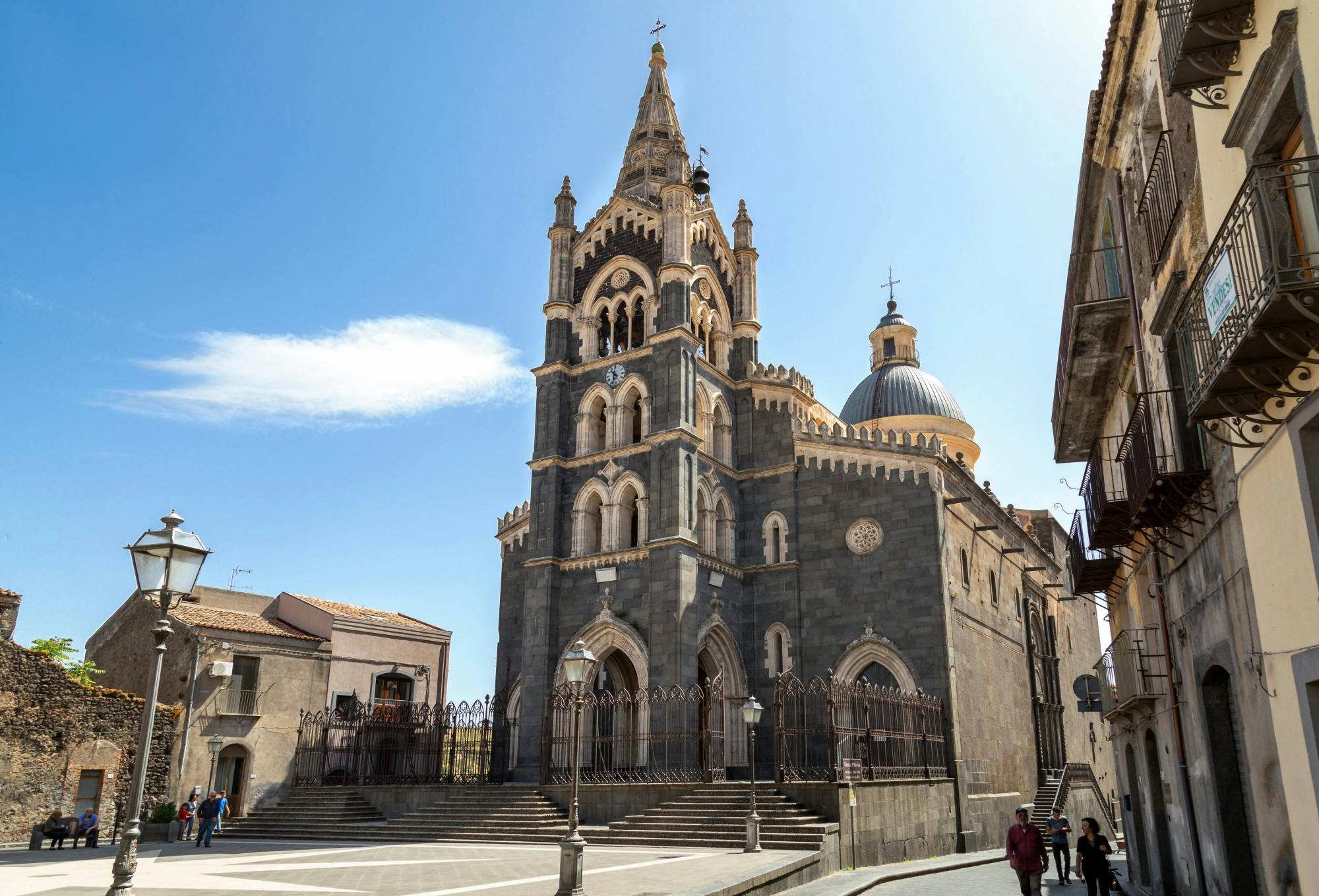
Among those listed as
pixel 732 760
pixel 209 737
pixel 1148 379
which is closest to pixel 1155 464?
pixel 1148 379

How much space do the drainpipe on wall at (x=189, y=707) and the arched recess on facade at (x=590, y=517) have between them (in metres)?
12.1

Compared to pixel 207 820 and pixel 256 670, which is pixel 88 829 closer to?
pixel 207 820

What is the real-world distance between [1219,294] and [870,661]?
22.2 meters

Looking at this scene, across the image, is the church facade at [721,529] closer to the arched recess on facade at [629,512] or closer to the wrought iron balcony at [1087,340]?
the arched recess on facade at [629,512]

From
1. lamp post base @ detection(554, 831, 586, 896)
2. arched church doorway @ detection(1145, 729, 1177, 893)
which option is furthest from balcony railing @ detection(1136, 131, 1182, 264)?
lamp post base @ detection(554, 831, 586, 896)

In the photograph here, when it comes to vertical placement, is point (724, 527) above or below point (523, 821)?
above

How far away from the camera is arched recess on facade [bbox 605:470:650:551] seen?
99.7 ft

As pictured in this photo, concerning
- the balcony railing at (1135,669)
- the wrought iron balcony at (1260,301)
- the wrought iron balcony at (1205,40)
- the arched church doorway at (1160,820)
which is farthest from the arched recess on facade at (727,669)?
the wrought iron balcony at (1205,40)

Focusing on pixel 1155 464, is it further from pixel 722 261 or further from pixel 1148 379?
pixel 722 261

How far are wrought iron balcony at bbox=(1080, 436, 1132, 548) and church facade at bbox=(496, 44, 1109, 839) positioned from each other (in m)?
13.2

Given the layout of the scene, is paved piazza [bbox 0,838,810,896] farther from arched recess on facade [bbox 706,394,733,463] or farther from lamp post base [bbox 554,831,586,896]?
arched recess on facade [bbox 706,394,733,463]

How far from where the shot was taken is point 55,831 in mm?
23484

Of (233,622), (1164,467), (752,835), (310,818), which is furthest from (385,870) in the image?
(233,622)

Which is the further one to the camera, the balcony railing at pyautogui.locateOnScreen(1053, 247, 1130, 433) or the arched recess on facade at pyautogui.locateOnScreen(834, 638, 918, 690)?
the arched recess on facade at pyautogui.locateOnScreen(834, 638, 918, 690)
